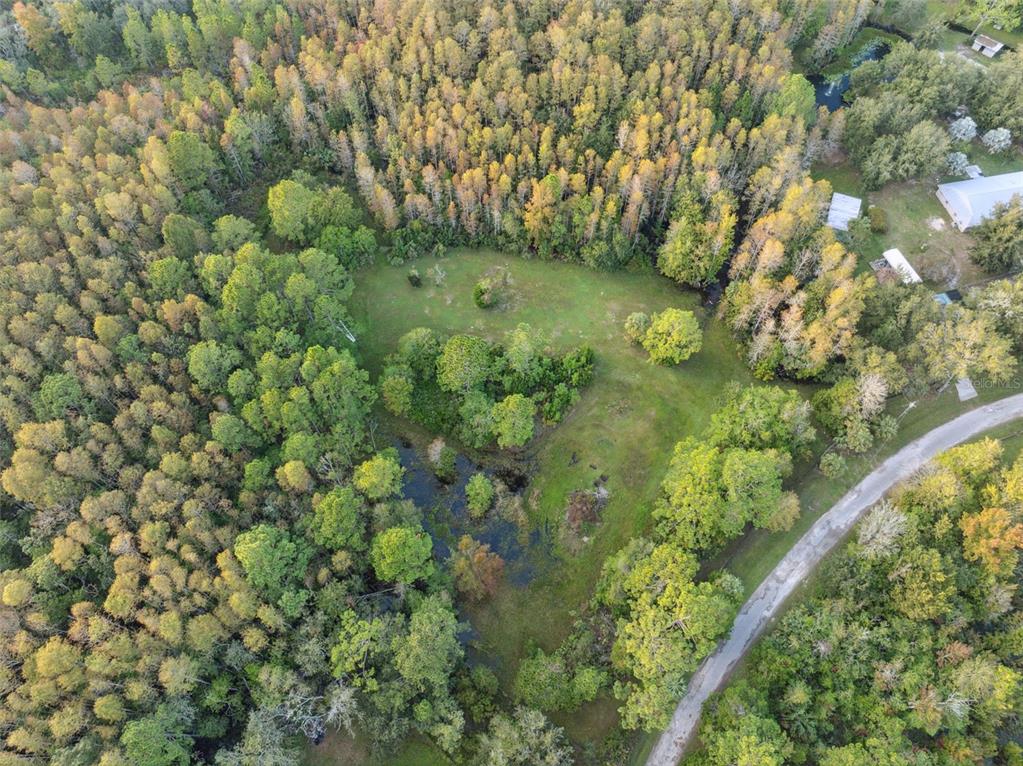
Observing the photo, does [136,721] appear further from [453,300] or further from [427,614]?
[453,300]

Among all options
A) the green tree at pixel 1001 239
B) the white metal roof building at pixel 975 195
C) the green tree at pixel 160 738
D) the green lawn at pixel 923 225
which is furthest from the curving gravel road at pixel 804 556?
the green tree at pixel 160 738

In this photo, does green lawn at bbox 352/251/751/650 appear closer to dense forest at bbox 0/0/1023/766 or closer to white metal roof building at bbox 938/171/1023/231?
dense forest at bbox 0/0/1023/766

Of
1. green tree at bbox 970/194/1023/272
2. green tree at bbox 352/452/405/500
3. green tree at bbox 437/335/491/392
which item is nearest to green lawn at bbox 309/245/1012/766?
green tree at bbox 437/335/491/392

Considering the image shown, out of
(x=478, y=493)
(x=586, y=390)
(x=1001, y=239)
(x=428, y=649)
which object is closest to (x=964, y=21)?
(x=1001, y=239)

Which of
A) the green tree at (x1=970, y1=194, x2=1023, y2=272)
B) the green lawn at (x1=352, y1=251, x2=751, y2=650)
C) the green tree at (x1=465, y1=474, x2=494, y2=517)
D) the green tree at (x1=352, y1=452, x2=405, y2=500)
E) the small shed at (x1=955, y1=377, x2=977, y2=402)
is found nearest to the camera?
the green tree at (x1=352, y1=452, x2=405, y2=500)

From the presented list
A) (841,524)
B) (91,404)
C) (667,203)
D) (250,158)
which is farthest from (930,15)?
(91,404)

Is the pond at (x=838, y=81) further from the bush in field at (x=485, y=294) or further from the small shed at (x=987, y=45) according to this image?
the bush in field at (x=485, y=294)

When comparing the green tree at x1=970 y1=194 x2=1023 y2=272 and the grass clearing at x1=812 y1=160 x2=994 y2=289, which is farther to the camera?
the grass clearing at x1=812 y1=160 x2=994 y2=289
